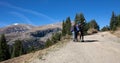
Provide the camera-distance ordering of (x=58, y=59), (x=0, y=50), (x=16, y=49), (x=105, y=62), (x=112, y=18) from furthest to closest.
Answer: (x=112, y=18) → (x=16, y=49) → (x=0, y=50) → (x=58, y=59) → (x=105, y=62)

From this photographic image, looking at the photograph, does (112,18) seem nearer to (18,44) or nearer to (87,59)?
(18,44)

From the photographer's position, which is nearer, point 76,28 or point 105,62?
point 105,62

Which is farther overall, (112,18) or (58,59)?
(112,18)

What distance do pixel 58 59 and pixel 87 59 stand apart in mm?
1975

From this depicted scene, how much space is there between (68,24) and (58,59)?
10756cm

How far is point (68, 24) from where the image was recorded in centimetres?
12262

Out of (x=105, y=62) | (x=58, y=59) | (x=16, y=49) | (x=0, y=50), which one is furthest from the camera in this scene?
(x=16, y=49)

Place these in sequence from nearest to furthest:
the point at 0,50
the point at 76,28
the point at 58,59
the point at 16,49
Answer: the point at 58,59
the point at 76,28
the point at 0,50
the point at 16,49

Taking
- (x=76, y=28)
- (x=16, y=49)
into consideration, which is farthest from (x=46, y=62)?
(x=16, y=49)

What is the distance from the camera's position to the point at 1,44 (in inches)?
3930

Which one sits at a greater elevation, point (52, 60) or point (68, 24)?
point (68, 24)

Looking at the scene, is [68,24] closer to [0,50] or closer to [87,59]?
[0,50]

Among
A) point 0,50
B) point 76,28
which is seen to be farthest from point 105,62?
point 0,50

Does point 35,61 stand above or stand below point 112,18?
below
